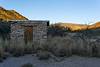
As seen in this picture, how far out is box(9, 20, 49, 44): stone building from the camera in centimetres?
2933

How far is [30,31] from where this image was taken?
2939cm

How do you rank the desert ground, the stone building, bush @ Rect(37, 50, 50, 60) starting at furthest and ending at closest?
the stone building, bush @ Rect(37, 50, 50, 60), the desert ground

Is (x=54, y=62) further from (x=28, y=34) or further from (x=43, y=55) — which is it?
(x=28, y=34)

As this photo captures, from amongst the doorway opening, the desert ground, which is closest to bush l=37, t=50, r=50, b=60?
the desert ground

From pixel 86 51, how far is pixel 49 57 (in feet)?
11.2

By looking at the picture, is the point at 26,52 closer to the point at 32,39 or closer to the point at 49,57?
the point at 49,57

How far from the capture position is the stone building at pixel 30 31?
29.3 metres

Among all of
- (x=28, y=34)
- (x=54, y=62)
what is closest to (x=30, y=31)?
(x=28, y=34)

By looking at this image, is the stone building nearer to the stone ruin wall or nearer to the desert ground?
the stone ruin wall

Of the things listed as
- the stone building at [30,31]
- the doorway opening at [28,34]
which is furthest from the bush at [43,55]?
the doorway opening at [28,34]

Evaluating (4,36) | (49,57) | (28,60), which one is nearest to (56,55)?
(49,57)

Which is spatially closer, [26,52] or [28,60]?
[28,60]

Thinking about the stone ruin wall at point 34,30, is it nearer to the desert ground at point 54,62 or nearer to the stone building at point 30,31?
the stone building at point 30,31

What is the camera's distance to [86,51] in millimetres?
23453
